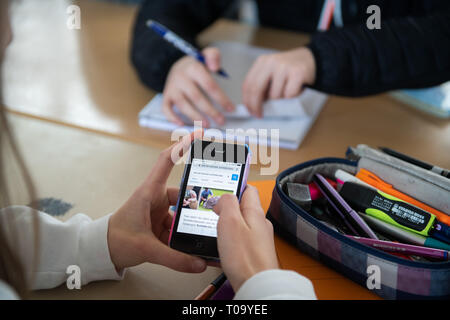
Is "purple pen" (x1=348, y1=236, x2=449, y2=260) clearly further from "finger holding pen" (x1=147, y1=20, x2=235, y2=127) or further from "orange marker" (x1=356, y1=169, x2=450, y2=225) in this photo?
"finger holding pen" (x1=147, y1=20, x2=235, y2=127)

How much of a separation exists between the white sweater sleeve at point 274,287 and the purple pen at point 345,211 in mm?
118

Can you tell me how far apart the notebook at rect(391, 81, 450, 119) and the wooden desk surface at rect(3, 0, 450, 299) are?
0.02 m

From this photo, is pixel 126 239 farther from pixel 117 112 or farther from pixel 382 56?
pixel 382 56

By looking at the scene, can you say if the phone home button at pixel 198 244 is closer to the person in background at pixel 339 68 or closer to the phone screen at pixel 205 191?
the phone screen at pixel 205 191

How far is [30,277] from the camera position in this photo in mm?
487

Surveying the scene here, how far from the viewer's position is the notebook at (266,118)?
2.58 ft

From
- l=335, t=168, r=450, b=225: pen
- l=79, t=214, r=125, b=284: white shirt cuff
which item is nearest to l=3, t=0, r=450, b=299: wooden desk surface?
l=79, t=214, r=125, b=284: white shirt cuff

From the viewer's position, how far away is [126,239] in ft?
1.69

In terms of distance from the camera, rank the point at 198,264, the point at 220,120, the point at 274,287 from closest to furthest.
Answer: the point at 274,287 → the point at 198,264 → the point at 220,120

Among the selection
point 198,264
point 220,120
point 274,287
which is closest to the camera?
point 274,287

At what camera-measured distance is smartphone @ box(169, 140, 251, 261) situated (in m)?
0.50

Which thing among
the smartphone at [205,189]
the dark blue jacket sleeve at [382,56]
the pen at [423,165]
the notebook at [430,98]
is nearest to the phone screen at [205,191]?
the smartphone at [205,189]

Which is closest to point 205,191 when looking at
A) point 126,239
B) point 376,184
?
point 126,239

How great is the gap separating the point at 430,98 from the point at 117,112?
2.19 feet
